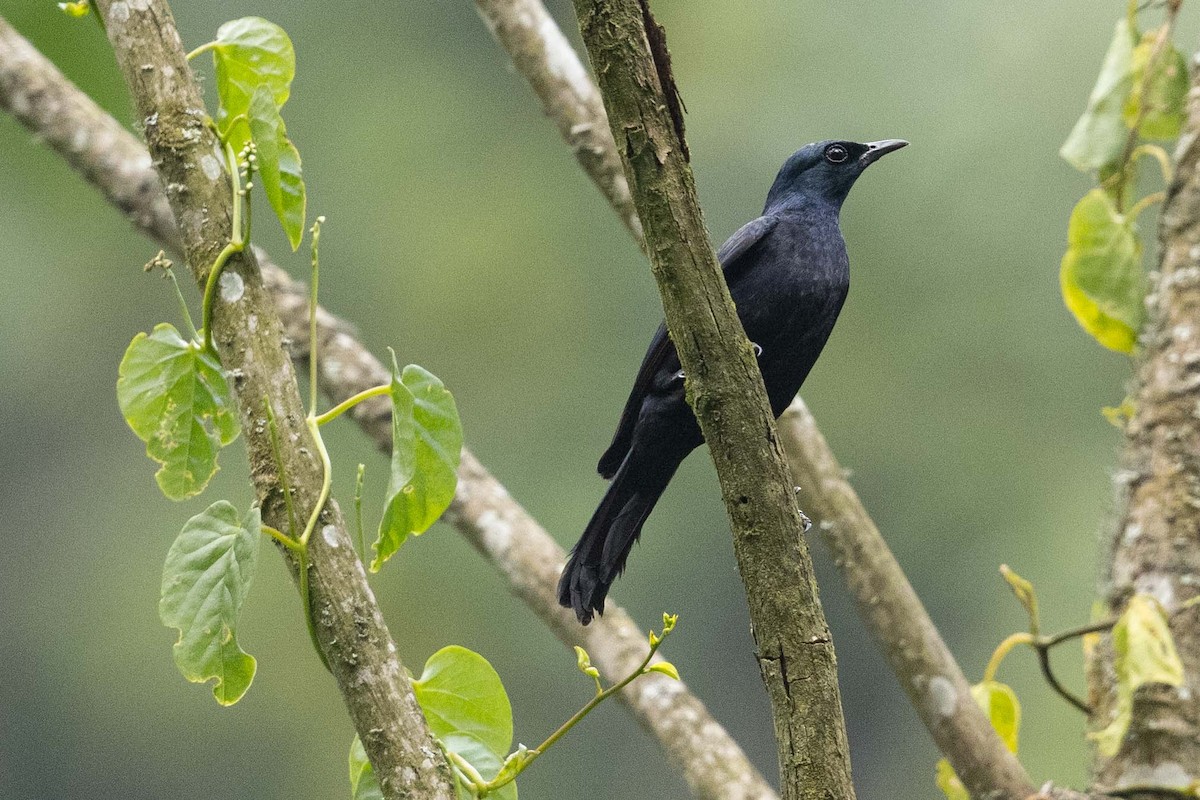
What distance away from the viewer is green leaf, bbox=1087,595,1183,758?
3.33 m

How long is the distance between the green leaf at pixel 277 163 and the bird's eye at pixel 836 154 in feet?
7.46

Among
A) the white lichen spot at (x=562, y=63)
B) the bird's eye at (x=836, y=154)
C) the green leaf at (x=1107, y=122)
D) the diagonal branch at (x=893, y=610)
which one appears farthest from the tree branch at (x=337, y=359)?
the green leaf at (x=1107, y=122)

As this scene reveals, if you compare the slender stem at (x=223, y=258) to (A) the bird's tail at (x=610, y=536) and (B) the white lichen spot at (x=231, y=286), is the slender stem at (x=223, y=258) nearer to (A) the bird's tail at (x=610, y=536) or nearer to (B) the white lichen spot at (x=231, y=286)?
(B) the white lichen spot at (x=231, y=286)

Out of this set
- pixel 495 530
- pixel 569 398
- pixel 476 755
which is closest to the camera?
pixel 476 755

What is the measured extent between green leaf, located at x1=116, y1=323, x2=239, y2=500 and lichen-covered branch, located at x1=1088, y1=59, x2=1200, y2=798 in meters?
2.55

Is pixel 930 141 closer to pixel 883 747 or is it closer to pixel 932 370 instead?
pixel 932 370

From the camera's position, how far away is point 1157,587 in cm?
365

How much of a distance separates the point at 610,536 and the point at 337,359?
1.05 metres

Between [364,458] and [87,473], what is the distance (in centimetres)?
423

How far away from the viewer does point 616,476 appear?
3.41m

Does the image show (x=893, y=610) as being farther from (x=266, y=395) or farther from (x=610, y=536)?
(x=266, y=395)

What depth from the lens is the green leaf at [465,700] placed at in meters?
2.22

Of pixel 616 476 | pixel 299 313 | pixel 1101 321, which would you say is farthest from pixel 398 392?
pixel 1101 321

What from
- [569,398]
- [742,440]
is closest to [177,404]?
[742,440]
